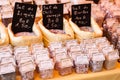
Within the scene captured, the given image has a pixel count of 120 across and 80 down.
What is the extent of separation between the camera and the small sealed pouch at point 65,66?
1672 mm

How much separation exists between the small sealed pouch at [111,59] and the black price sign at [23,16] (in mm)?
625

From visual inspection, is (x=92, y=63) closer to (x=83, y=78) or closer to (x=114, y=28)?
(x=83, y=78)

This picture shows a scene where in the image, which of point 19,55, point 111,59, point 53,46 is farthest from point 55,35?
point 111,59

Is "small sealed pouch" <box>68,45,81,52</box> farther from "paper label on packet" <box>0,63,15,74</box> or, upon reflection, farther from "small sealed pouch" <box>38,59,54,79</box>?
"paper label on packet" <box>0,63,15,74</box>

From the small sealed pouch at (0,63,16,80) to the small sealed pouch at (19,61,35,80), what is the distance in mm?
51

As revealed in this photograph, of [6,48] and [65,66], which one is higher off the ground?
[6,48]

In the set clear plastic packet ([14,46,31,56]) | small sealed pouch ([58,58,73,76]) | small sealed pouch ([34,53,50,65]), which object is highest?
clear plastic packet ([14,46,31,56])

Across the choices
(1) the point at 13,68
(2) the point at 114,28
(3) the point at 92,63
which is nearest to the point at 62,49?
(3) the point at 92,63

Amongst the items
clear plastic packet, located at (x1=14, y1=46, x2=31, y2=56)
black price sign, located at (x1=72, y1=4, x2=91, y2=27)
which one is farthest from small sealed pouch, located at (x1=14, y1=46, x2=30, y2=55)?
black price sign, located at (x1=72, y1=4, x2=91, y2=27)

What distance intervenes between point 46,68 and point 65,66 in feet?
0.43

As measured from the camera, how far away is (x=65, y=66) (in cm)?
167

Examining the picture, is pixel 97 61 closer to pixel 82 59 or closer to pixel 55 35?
pixel 82 59

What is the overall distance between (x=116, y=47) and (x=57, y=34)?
465 millimetres

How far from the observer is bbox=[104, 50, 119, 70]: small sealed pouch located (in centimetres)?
174
